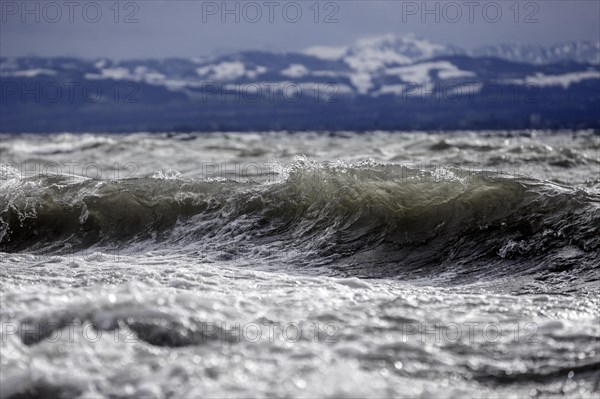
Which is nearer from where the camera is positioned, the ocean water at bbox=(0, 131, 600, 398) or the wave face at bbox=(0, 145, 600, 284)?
the ocean water at bbox=(0, 131, 600, 398)

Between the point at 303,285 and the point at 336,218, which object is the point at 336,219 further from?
the point at 303,285

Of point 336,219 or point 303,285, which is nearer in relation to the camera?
point 303,285

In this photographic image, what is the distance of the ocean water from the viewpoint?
3.35 metres

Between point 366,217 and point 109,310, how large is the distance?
456cm

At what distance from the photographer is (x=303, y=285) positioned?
208 inches

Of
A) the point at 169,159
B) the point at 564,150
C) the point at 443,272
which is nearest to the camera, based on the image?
the point at 443,272

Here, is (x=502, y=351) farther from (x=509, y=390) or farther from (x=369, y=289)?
(x=369, y=289)

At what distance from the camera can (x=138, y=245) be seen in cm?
820

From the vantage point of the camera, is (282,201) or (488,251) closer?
(488,251)

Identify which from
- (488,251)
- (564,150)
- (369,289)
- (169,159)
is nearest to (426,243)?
(488,251)

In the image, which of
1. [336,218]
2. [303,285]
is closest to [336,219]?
[336,218]

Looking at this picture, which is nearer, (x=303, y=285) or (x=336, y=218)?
(x=303, y=285)

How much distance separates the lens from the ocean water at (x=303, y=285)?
11.0ft

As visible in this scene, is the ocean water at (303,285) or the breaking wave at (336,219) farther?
the breaking wave at (336,219)
